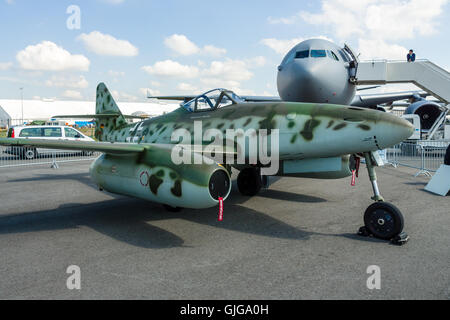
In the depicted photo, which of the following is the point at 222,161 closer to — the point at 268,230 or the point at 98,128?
the point at 268,230

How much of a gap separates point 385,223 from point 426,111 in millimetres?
20615

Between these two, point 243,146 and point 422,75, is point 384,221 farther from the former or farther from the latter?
point 422,75

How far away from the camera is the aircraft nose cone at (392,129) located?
4.98 metres

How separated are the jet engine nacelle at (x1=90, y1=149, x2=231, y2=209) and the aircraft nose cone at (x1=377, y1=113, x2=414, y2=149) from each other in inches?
96.4

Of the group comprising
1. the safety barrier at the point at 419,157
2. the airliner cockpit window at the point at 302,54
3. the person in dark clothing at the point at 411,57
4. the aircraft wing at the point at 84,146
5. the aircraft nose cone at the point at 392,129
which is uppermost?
the person in dark clothing at the point at 411,57

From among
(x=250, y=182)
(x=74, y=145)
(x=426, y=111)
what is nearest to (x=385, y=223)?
(x=250, y=182)

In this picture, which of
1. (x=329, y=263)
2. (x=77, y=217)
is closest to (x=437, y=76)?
(x=329, y=263)

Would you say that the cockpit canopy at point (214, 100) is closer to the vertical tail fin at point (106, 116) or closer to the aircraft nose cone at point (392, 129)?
the aircraft nose cone at point (392, 129)

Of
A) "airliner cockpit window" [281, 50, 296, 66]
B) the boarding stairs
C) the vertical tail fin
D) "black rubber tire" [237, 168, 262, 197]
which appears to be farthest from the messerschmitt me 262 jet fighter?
the boarding stairs

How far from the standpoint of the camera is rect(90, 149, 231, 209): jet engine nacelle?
198 inches

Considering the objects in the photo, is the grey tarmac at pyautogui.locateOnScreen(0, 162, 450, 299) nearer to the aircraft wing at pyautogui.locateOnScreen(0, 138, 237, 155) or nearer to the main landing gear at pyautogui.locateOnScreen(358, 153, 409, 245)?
the main landing gear at pyautogui.locateOnScreen(358, 153, 409, 245)

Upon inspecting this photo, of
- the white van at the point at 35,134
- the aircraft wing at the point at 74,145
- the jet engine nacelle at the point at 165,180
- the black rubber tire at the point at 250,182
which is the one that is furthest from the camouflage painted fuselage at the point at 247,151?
the white van at the point at 35,134

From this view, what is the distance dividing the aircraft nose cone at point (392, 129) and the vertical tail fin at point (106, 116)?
25.4 ft

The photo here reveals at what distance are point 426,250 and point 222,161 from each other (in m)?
3.53
